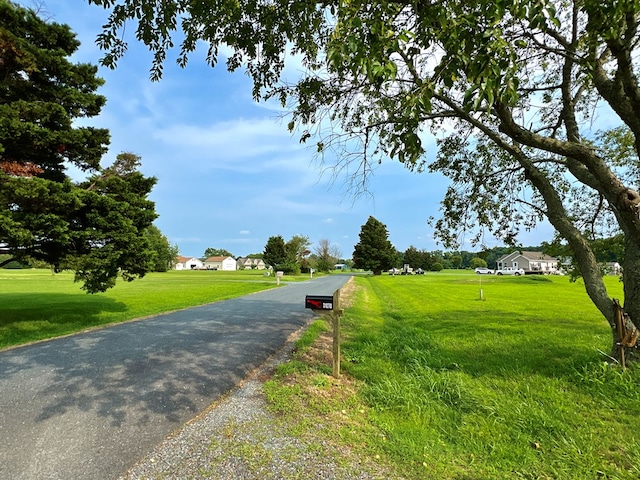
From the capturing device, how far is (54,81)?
8625 mm

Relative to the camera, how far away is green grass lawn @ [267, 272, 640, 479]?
2.99 metres

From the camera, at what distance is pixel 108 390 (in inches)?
181

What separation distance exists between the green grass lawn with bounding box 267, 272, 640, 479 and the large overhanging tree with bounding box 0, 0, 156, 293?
262 inches

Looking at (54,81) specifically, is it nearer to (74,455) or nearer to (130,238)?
(130,238)

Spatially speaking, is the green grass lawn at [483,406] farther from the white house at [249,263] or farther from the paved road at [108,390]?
the white house at [249,263]

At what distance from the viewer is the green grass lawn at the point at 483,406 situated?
2.99 meters

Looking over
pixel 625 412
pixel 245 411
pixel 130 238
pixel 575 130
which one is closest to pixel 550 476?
pixel 625 412

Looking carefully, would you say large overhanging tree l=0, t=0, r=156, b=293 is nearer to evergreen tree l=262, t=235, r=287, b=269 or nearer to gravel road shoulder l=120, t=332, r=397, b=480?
gravel road shoulder l=120, t=332, r=397, b=480

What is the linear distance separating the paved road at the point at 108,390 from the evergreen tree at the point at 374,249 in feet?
178

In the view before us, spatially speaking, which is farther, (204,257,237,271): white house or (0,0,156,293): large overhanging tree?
(204,257,237,271): white house

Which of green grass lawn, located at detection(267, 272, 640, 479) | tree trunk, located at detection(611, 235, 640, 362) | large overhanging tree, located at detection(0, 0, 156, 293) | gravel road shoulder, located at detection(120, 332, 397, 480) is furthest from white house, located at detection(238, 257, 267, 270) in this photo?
gravel road shoulder, located at detection(120, 332, 397, 480)

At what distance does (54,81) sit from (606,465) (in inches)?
487

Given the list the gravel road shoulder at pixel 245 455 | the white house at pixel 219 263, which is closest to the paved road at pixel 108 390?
the gravel road shoulder at pixel 245 455

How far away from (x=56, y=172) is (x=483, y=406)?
35.4 ft
